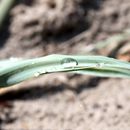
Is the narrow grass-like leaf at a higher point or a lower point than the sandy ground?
lower

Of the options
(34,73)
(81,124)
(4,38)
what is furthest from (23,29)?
(34,73)

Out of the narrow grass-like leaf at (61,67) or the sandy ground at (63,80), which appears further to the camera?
the sandy ground at (63,80)

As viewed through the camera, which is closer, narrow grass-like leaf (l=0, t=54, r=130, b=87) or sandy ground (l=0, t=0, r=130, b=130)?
narrow grass-like leaf (l=0, t=54, r=130, b=87)

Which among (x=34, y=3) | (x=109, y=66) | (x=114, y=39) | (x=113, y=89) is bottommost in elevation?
(x=109, y=66)

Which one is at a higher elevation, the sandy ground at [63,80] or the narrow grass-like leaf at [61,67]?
the sandy ground at [63,80]

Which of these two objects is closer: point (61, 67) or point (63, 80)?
point (61, 67)

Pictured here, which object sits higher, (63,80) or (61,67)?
(63,80)

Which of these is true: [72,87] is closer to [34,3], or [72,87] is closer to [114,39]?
[114,39]

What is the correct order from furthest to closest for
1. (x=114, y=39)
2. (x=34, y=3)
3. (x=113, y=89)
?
(x=34, y=3)
(x=114, y=39)
(x=113, y=89)
